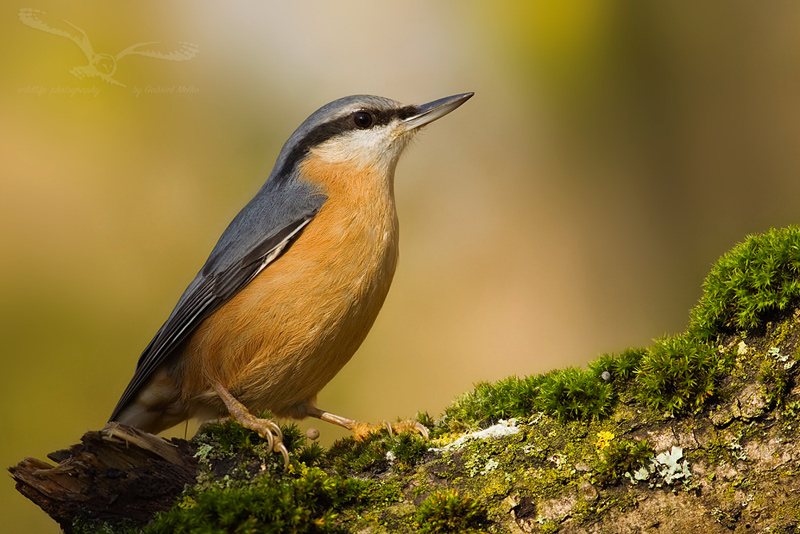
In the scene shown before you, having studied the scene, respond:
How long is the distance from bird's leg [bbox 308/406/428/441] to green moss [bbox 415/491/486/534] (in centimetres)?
62

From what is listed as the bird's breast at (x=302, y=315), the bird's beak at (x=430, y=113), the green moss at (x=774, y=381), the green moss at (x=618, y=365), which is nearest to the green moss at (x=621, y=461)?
the green moss at (x=618, y=365)

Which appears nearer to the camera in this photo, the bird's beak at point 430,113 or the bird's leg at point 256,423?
the bird's leg at point 256,423

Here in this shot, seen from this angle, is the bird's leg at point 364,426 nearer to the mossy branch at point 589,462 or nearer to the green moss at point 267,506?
the mossy branch at point 589,462

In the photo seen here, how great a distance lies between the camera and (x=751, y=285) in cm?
248

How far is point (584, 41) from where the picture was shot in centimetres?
689

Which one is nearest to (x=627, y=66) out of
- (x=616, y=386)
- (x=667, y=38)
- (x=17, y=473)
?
(x=667, y=38)

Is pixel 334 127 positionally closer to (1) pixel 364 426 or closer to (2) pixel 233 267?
(2) pixel 233 267

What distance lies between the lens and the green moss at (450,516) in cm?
223

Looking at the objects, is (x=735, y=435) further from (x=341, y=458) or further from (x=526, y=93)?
(x=526, y=93)

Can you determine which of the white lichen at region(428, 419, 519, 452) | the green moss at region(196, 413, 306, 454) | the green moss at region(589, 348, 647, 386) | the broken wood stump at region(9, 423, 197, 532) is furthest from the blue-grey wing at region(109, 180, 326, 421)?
the green moss at region(589, 348, 647, 386)

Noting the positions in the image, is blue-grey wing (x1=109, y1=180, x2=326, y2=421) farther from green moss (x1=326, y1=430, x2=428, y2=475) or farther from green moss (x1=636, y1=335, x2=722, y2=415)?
green moss (x1=636, y1=335, x2=722, y2=415)

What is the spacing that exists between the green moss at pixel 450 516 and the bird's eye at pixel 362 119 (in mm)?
2568

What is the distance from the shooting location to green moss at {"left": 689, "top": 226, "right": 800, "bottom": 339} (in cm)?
242

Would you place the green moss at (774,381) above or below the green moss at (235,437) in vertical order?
above
